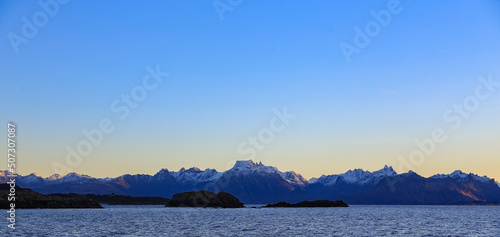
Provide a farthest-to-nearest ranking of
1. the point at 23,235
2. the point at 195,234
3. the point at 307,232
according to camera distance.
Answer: the point at 307,232 < the point at 195,234 < the point at 23,235

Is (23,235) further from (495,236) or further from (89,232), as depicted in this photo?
(495,236)

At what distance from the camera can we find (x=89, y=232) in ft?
320

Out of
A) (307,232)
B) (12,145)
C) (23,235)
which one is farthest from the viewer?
(307,232)

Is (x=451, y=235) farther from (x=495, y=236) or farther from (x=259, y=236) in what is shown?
(x=259, y=236)

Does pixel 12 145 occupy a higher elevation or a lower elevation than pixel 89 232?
higher

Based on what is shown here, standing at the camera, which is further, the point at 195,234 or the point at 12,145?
the point at 195,234

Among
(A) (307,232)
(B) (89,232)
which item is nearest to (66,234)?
(B) (89,232)

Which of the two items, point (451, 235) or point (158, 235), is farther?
point (451, 235)

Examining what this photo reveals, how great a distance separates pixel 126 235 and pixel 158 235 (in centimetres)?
587

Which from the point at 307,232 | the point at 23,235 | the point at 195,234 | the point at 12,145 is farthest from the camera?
the point at 307,232

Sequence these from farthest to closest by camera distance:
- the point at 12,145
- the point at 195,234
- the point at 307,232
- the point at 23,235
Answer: the point at 307,232 → the point at 195,234 → the point at 23,235 → the point at 12,145

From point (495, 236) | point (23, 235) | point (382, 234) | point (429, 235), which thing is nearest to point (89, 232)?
point (23, 235)

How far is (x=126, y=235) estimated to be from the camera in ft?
302

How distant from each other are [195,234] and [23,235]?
101ft
